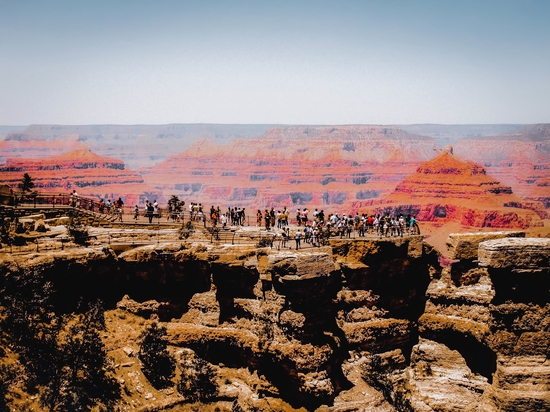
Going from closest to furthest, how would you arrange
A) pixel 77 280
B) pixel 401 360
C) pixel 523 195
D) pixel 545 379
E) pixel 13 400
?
pixel 13 400
pixel 545 379
pixel 77 280
pixel 401 360
pixel 523 195

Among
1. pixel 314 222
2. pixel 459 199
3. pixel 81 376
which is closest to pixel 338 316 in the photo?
pixel 314 222

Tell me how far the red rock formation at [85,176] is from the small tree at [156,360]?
367 feet

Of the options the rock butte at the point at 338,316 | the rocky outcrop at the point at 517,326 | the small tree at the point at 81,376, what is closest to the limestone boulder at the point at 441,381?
the rock butte at the point at 338,316

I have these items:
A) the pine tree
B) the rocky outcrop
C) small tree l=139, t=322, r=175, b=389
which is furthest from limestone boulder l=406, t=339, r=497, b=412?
small tree l=139, t=322, r=175, b=389

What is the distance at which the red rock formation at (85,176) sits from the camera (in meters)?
145

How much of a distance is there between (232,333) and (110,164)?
509ft

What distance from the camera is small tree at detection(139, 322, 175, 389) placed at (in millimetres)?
28859

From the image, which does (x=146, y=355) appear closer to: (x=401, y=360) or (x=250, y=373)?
(x=250, y=373)

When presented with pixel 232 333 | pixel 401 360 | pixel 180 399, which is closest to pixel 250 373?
pixel 232 333

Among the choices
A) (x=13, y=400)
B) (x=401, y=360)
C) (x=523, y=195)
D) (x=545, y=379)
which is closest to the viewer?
(x=13, y=400)

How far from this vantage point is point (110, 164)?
17888 centimetres

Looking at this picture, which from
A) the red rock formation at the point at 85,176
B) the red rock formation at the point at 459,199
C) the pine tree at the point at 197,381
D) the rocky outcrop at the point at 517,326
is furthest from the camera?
the red rock formation at the point at 85,176

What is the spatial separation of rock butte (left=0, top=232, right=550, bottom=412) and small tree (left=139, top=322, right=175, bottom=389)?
0.46 metres

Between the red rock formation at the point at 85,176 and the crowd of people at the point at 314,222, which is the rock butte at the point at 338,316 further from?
the red rock formation at the point at 85,176
